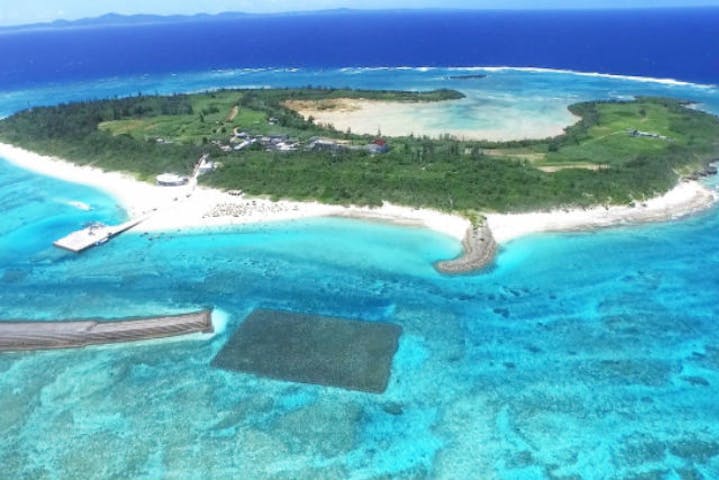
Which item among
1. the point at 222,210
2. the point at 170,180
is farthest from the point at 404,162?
the point at 170,180

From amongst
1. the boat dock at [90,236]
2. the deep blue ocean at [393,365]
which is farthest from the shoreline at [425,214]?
the boat dock at [90,236]

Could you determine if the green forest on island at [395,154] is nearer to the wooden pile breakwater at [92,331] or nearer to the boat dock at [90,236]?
the boat dock at [90,236]

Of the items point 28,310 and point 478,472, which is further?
point 28,310

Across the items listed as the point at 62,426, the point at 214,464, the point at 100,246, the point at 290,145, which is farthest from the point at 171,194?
the point at 214,464

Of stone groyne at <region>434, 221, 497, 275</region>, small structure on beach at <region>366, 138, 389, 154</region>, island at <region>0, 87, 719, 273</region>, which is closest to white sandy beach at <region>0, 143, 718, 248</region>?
island at <region>0, 87, 719, 273</region>

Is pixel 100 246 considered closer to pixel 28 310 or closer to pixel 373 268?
pixel 28 310

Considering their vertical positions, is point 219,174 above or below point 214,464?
above
